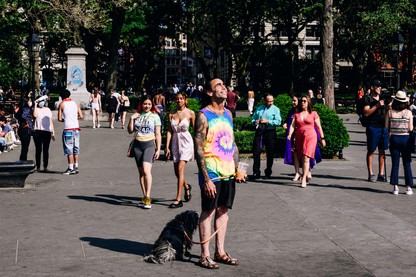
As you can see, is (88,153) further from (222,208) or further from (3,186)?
(222,208)

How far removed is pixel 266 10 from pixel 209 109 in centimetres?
4171

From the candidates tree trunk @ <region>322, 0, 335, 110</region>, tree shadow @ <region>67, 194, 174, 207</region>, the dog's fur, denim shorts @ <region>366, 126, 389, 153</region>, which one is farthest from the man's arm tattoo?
tree trunk @ <region>322, 0, 335, 110</region>

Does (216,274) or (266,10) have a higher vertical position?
→ (266,10)

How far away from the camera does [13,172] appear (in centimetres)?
1273

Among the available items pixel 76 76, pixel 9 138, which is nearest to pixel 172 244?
pixel 9 138

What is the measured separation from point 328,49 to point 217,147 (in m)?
14.9

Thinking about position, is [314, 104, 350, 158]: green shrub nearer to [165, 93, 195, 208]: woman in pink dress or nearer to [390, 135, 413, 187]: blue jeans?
[390, 135, 413, 187]: blue jeans

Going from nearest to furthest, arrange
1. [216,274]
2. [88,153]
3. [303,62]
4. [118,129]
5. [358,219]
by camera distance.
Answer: [216,274] < [358,219] < [88,153] < [118,129] < [303,62]

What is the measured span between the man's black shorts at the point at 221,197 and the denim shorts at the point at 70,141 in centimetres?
806

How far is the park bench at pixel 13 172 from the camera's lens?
12.7 meters

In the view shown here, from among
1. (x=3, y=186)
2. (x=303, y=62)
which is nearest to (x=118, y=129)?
(x=3, y=186)

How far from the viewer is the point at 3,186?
42.2 feet

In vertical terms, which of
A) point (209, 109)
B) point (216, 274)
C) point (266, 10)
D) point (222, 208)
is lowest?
point (216, 274)

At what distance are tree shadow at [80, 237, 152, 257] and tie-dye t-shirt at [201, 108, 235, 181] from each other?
1376 millimetres
